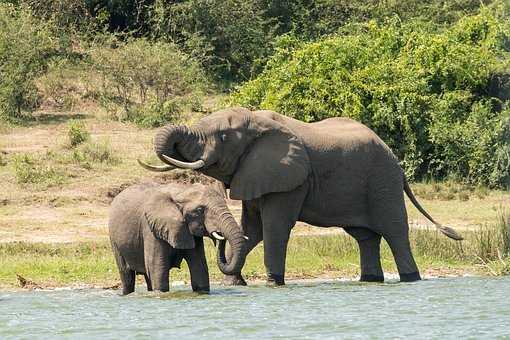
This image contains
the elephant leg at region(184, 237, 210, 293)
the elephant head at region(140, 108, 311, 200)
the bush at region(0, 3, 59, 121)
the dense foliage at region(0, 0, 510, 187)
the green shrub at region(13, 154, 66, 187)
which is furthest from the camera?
the bush at region(0, 3, 59, 121)

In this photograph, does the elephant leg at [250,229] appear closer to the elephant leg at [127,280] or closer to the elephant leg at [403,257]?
the elephant leg at [127,280]

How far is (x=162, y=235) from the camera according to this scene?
589 inches

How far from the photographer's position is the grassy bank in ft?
57.2

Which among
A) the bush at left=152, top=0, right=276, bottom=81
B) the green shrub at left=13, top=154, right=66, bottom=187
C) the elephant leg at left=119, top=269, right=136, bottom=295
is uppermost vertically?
the bush at left=152, top=0, right=276, bottom=81

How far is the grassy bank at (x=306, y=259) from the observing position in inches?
687

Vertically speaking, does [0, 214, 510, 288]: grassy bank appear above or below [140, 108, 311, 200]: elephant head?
below

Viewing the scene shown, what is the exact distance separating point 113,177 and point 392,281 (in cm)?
649

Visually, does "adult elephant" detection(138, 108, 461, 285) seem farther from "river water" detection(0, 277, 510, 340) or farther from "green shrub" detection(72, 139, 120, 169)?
"green shrub" detection(72, 139, 120, 169)

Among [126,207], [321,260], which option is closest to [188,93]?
[321,260]

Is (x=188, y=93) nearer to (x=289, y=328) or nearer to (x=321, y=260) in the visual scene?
(x=321, y=260)

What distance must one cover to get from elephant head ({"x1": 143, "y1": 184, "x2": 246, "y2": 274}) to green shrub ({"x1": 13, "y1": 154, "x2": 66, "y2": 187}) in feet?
23.8

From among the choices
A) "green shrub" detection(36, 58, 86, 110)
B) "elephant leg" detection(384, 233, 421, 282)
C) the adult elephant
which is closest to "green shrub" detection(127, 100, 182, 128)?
"green shrub" detection(36, 58, 86, 110)

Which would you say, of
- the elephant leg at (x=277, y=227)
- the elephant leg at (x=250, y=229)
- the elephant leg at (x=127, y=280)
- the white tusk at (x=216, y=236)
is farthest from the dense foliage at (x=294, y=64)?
the white tusk at (x=216, y=236)

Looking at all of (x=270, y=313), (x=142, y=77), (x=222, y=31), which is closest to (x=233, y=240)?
(x=270, y=313)
